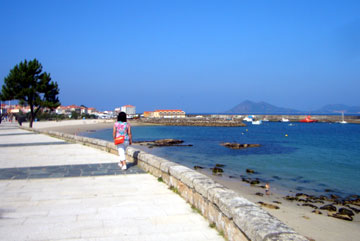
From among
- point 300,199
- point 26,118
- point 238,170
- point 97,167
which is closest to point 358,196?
point 300,199

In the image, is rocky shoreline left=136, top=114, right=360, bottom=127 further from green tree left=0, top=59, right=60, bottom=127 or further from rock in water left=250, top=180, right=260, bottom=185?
rock in water left=250, top=180, right=260, bottom=185

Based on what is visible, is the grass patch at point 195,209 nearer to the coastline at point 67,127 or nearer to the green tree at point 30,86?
the green tree at point 30,86

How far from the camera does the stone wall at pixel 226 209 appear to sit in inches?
115

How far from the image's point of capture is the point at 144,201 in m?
5.35

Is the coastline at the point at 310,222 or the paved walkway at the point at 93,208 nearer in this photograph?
the paved walkway at the point at 93,208

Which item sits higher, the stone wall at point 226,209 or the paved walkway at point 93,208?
the stone wall at point 226,209

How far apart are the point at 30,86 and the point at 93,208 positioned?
30989 mm

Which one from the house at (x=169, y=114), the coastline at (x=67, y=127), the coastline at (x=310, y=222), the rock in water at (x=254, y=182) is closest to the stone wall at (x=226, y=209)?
the coastline at (x=310, y=222)

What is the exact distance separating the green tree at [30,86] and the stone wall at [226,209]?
28967 millimetres

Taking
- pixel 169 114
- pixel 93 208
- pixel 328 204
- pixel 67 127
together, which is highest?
pixel 169 114

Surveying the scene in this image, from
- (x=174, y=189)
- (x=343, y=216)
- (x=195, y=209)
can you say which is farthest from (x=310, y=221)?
(x=195, y=209)

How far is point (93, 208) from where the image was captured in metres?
4.97

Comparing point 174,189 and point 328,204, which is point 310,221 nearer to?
point 328,204

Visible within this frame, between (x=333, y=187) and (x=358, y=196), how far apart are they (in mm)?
1654
